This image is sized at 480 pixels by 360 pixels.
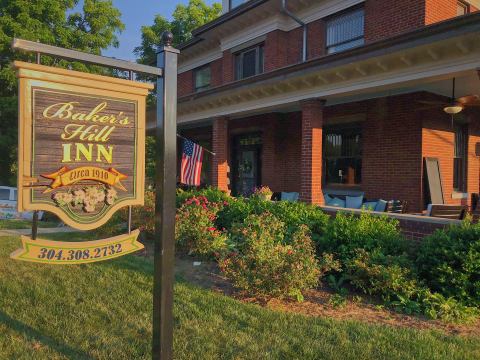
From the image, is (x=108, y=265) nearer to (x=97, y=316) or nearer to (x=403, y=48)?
(x=97, y=316)

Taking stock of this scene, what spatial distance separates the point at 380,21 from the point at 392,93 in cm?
221

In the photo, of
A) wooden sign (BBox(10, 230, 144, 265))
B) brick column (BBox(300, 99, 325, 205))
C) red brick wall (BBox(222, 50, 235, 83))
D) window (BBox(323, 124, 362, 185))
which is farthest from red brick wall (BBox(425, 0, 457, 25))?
wooden sign (BBox(10, 230, 144, 265))

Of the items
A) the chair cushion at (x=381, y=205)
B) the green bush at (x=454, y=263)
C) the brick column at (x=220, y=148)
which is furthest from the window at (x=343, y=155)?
the green bush at (x=454, y=263)

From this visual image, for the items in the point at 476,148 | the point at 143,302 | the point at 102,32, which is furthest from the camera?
the point at 102,32

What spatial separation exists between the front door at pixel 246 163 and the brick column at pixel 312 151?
542 cm

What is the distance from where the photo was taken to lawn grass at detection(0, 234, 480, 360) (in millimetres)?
3771

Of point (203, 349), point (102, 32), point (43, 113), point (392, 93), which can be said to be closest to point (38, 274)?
point (203, 349)

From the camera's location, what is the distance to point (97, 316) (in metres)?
4.62

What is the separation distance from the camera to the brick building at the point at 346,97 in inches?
300

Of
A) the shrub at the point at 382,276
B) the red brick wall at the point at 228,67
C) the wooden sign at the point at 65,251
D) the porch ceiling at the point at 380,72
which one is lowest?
the shrub at the point at 382,276

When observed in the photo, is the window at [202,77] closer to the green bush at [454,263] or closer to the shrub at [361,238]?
the shrub at [361,238]

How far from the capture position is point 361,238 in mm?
6441

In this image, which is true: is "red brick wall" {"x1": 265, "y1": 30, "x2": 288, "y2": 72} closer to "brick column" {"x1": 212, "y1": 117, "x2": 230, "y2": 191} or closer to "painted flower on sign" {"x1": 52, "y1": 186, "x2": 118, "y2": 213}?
"brick column" {"x1": 212, "y1": 117, "x2": 230, "y2": 191}

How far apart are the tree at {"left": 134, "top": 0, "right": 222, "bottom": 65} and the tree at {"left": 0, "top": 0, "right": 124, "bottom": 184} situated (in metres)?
5.34
